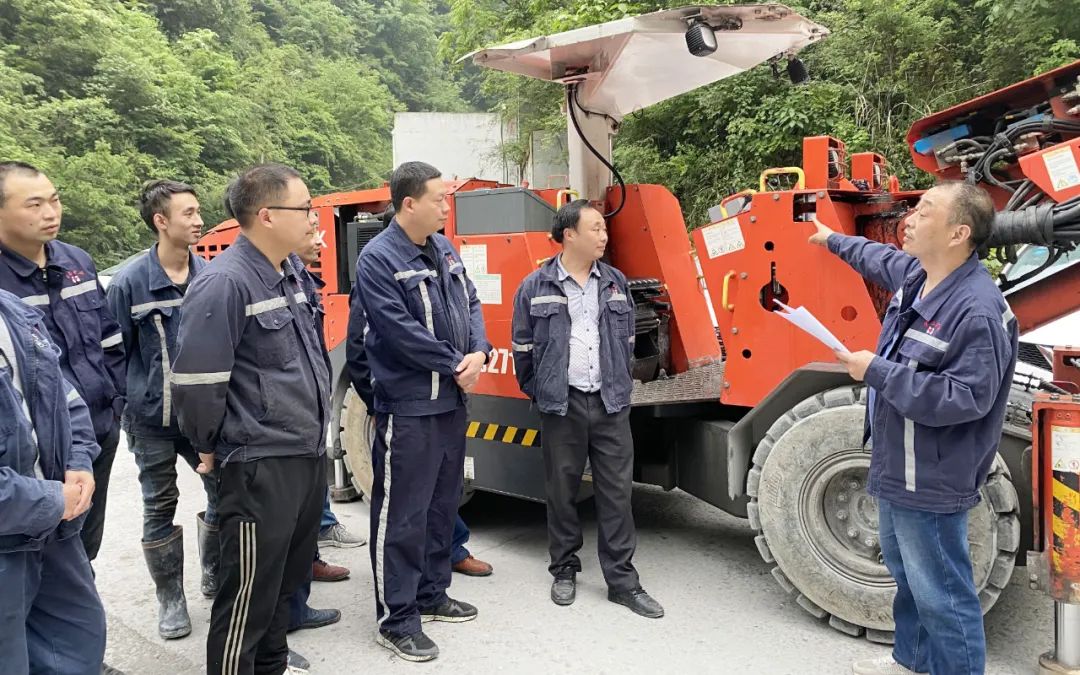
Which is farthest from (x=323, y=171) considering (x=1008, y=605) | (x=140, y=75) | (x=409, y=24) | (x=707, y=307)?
(x=1008, y=605)

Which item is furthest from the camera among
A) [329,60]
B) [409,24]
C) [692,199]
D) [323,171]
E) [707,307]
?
[409,24]

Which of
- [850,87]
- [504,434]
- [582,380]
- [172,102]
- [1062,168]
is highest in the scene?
[172,102]

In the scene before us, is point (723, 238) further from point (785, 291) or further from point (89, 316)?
point (89, 316)

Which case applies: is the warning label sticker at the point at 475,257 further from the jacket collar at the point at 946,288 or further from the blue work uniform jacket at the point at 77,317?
the jacket collar at the point at 946,288

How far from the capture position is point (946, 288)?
7.98ft

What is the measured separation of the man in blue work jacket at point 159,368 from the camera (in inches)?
135

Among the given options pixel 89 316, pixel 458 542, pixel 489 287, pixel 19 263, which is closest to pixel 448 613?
pixel 458 542

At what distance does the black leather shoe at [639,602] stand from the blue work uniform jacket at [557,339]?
34.0 inches

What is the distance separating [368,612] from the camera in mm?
3680

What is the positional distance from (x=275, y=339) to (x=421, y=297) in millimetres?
772

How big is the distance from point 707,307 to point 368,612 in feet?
8.87

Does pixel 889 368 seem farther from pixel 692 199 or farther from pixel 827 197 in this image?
pixel 692 199

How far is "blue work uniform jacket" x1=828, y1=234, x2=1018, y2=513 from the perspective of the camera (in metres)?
2.29

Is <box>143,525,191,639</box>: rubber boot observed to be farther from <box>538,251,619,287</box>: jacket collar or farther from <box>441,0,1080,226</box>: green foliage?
<box>441,0,1080,226</box>: green foliage
